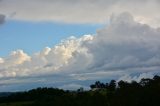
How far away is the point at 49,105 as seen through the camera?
197 m

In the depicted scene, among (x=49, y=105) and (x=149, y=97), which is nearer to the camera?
(x=149, y=97)

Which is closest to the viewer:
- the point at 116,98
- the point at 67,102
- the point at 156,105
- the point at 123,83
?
the point at 156,105

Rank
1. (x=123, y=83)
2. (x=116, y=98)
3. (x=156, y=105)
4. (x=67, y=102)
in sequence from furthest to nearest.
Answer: (x=123, y=83), (x=67, y=102), (x=116, y=98), (x=156, y=105)

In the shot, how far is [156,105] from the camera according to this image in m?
146

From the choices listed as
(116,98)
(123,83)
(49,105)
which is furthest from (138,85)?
(49,105)

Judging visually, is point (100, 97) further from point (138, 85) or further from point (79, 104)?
point (138, 85)

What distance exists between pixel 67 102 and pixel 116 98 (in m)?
24.6

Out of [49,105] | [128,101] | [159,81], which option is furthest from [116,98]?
[49,105]

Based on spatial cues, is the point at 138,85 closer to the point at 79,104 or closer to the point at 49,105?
the point at 79,104

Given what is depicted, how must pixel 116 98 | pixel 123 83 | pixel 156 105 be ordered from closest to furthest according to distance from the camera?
pixel 156 105, pixel 116 98, pixel 123 83

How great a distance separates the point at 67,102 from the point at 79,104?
984cm

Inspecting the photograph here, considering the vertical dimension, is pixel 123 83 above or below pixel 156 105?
above

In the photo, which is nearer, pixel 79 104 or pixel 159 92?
pixel 159 92

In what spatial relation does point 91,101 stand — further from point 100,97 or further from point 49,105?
point 49,105
